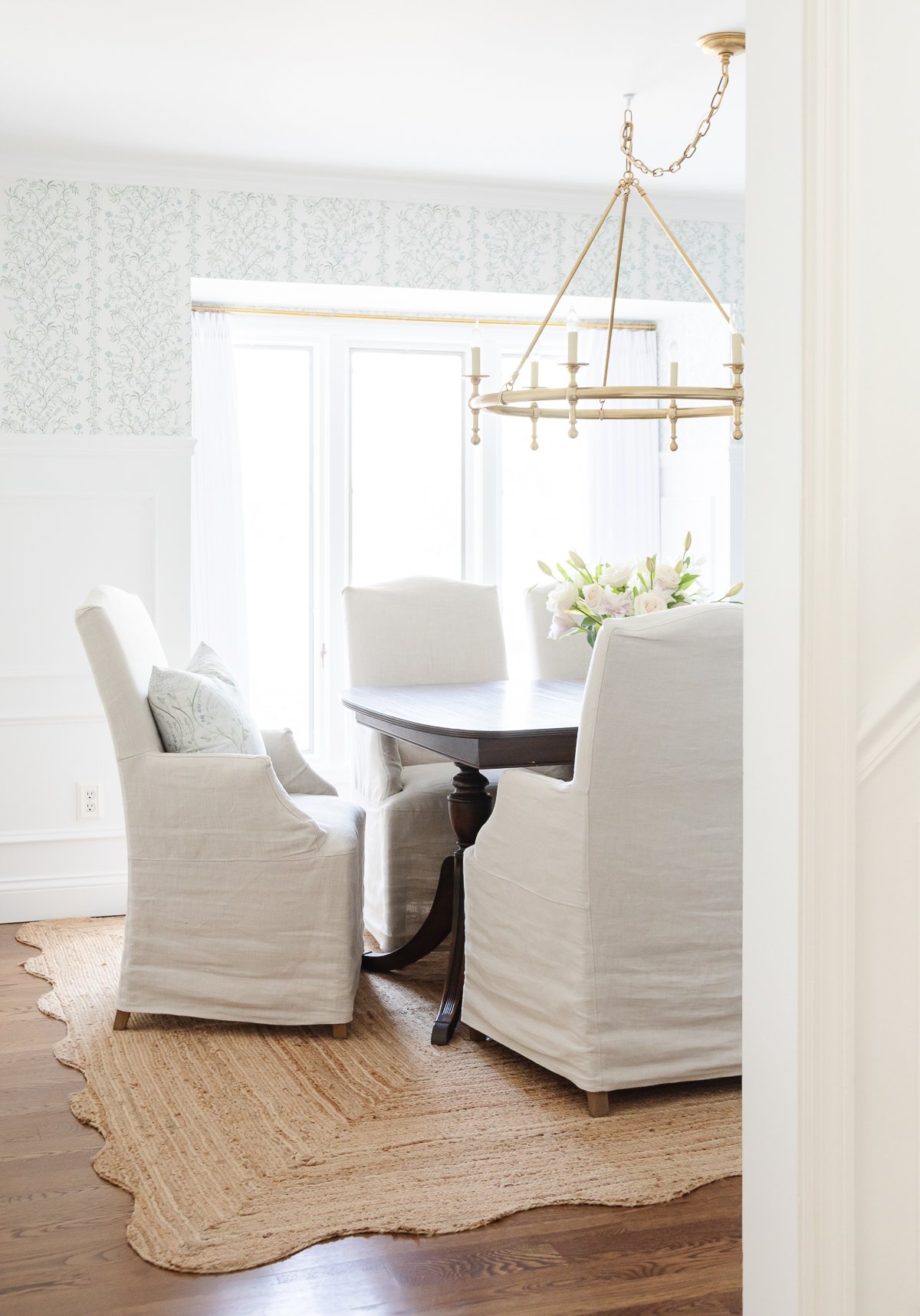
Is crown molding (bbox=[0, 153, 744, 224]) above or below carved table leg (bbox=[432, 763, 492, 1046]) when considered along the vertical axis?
above

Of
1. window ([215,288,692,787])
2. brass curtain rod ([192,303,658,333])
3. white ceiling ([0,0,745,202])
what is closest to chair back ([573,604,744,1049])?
white ceiling ([0,0,745,202])

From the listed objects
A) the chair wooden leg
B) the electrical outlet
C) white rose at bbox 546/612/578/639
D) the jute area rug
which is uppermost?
white rose at bbox 546/612/578/639

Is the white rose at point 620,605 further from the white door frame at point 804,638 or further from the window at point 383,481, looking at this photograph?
the window at point 383,481

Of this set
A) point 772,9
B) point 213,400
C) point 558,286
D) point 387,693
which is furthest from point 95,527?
point 772,9

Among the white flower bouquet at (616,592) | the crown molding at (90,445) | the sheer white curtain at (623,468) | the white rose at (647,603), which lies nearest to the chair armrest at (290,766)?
the white flower bouquet at (616,592)

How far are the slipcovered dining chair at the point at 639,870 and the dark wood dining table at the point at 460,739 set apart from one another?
107mm

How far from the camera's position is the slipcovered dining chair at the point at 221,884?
3.09 meters

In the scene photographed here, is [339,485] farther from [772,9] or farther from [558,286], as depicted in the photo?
[772,9]

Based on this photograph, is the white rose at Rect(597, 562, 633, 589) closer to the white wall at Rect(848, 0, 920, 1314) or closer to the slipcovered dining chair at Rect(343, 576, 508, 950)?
the slipcovered dining chair at Rect(343, 576, 508, 950)

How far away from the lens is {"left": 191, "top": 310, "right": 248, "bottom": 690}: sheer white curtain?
501cm

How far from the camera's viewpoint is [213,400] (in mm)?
5031

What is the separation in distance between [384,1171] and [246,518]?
3.30 metres

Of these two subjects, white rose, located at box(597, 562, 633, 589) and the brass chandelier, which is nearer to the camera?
the brass chandelier

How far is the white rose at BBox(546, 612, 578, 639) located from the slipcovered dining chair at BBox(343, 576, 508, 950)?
60 cm
